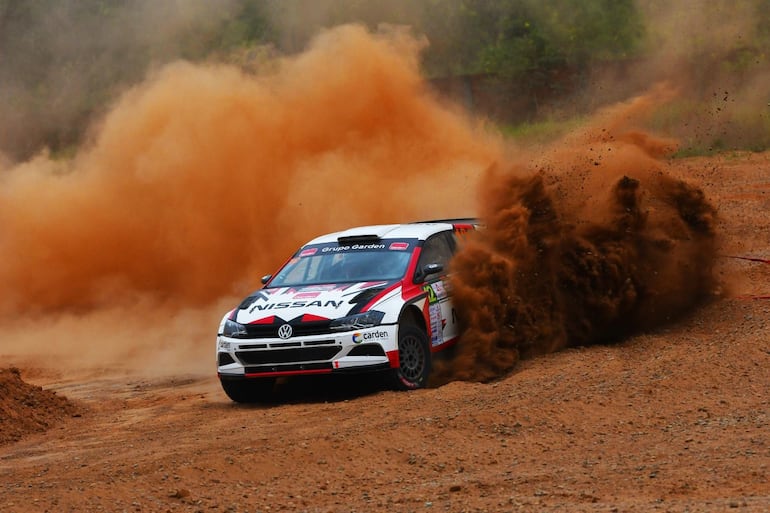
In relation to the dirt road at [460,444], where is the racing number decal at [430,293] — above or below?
above

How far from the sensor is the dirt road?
22.3 feet

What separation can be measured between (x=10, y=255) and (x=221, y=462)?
14.1 metres

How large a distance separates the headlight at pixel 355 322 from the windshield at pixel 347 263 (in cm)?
72

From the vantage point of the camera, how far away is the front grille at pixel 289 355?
A: 34.0 ft

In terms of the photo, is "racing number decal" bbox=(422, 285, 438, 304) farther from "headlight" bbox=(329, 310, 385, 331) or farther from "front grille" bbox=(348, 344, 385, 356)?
"front grille" bbox=(348, 344, 385, 356)

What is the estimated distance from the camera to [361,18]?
2739 cm

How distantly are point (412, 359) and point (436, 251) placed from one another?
151 cm

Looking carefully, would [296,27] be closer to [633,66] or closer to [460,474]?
[633,66]

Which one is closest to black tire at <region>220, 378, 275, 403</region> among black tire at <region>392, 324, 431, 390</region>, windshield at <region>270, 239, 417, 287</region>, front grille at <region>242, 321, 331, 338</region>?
front grille at <region>242, 321, 331, 338</region>

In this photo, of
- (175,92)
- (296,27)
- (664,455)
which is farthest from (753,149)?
(664,455)

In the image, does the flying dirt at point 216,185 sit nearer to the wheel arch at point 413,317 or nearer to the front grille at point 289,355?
the front grille at point 289,355

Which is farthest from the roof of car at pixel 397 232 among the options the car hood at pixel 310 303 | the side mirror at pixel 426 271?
the car hood at pixel 310 303

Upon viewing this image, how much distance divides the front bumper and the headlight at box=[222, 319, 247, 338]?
0.38 ft

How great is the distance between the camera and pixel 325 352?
10.4 m
